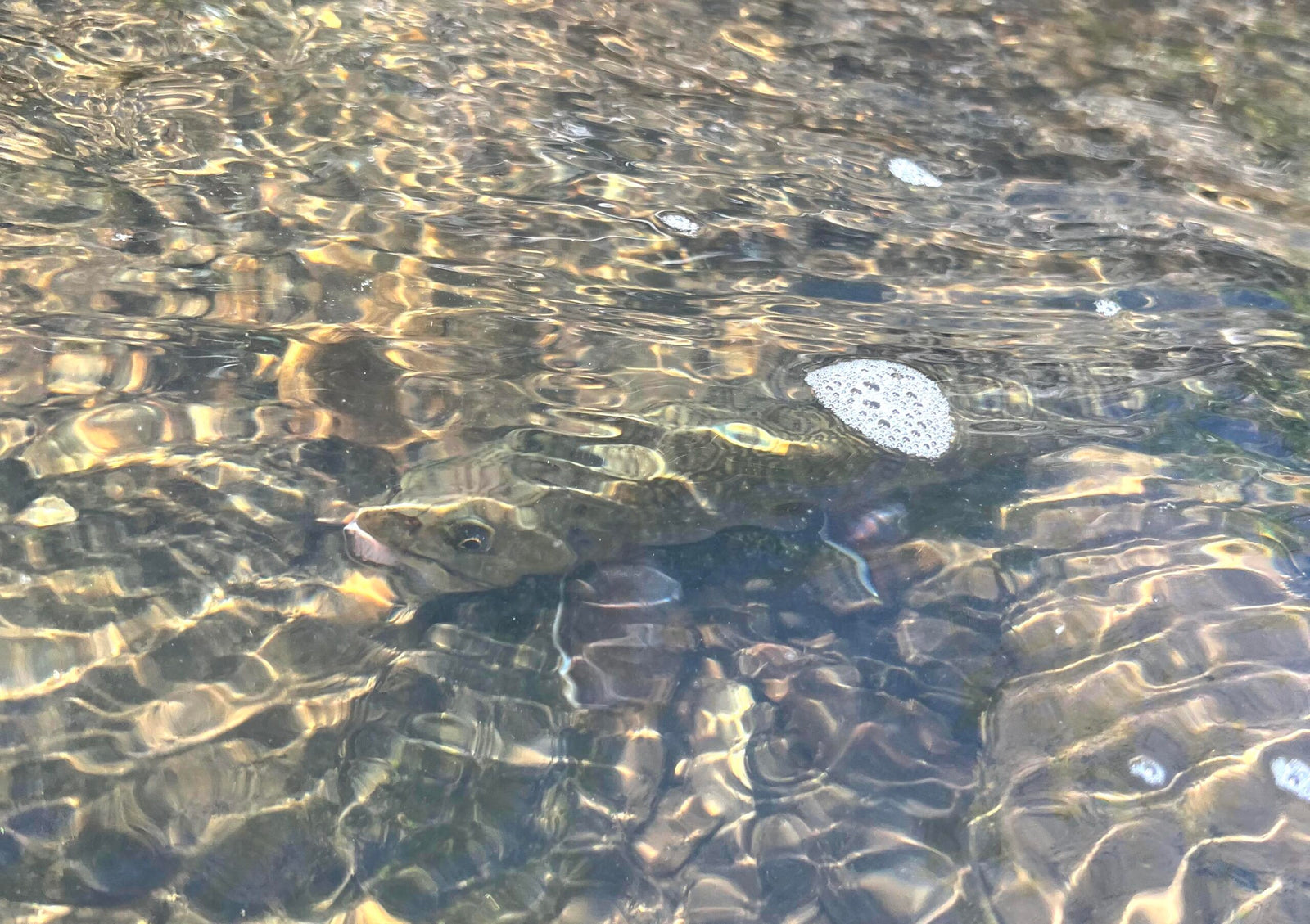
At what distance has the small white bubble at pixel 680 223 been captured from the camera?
3564 mm

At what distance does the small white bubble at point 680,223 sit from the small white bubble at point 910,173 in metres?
1.01

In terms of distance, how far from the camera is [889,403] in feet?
9.88

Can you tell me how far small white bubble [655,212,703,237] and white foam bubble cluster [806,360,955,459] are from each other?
0.83 metres

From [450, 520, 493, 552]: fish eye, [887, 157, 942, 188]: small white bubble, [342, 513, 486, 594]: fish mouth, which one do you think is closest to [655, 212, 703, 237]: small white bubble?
[887, 157, 942, 188]: small white bubble

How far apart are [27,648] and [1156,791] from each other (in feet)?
8.63

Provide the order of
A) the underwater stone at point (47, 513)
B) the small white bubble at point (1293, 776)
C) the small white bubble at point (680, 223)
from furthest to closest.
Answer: the small white bubble at point (680, 223) → the underwater stone at point (47, 513) → the small white bubble at point (1293, 776)

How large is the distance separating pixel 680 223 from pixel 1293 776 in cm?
258

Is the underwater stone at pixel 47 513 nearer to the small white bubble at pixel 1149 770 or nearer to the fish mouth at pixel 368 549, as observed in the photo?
the fish mouth at pixel 368 549

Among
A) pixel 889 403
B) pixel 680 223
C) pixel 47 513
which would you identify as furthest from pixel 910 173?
pixel 47 513

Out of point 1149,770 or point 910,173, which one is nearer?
point 1149,770

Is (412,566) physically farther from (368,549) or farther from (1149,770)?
(1149,770)

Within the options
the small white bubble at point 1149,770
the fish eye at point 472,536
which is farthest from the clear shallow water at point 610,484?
the fish eye at point 472,536

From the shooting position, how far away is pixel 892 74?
459 cm

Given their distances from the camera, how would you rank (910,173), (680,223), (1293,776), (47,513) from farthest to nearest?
(910,173)
(680,223)
(47,513)
(1293,776)
